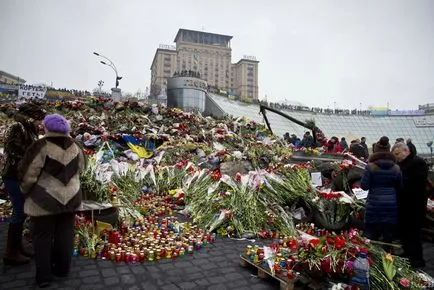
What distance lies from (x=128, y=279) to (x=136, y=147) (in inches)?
367

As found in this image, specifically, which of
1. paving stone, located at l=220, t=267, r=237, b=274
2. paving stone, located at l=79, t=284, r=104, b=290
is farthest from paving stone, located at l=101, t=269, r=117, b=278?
paving stone, located at l=220, t=267, r=237, b=274

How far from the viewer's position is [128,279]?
3814 millimetres

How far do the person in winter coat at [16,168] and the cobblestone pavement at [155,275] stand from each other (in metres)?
0.19

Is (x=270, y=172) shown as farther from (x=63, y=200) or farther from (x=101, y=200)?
(x=63, y=200)

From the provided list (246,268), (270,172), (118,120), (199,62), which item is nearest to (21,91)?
(118,120)

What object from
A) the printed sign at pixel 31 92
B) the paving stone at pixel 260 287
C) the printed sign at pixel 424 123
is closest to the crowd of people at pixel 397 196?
the paving stone at pixel 260 287

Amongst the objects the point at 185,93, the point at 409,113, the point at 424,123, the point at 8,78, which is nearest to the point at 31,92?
the point at 185,93

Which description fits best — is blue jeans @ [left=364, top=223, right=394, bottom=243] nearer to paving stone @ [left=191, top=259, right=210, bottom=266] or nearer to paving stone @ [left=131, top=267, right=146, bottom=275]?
paving stone @ [left=191, top=259, right=210, bottom=266]

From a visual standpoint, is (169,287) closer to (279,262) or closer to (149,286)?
(149,286)

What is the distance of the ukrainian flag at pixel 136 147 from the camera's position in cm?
1217

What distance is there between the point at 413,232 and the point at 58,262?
199 inches

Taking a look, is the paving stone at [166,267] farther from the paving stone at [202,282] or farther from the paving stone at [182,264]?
the paving stone at [202,282]

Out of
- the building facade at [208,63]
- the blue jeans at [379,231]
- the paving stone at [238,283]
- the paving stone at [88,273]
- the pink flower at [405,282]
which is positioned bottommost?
the paving stone at [238,283]

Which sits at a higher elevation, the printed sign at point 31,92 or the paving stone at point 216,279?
the printed sign at point 31,92
